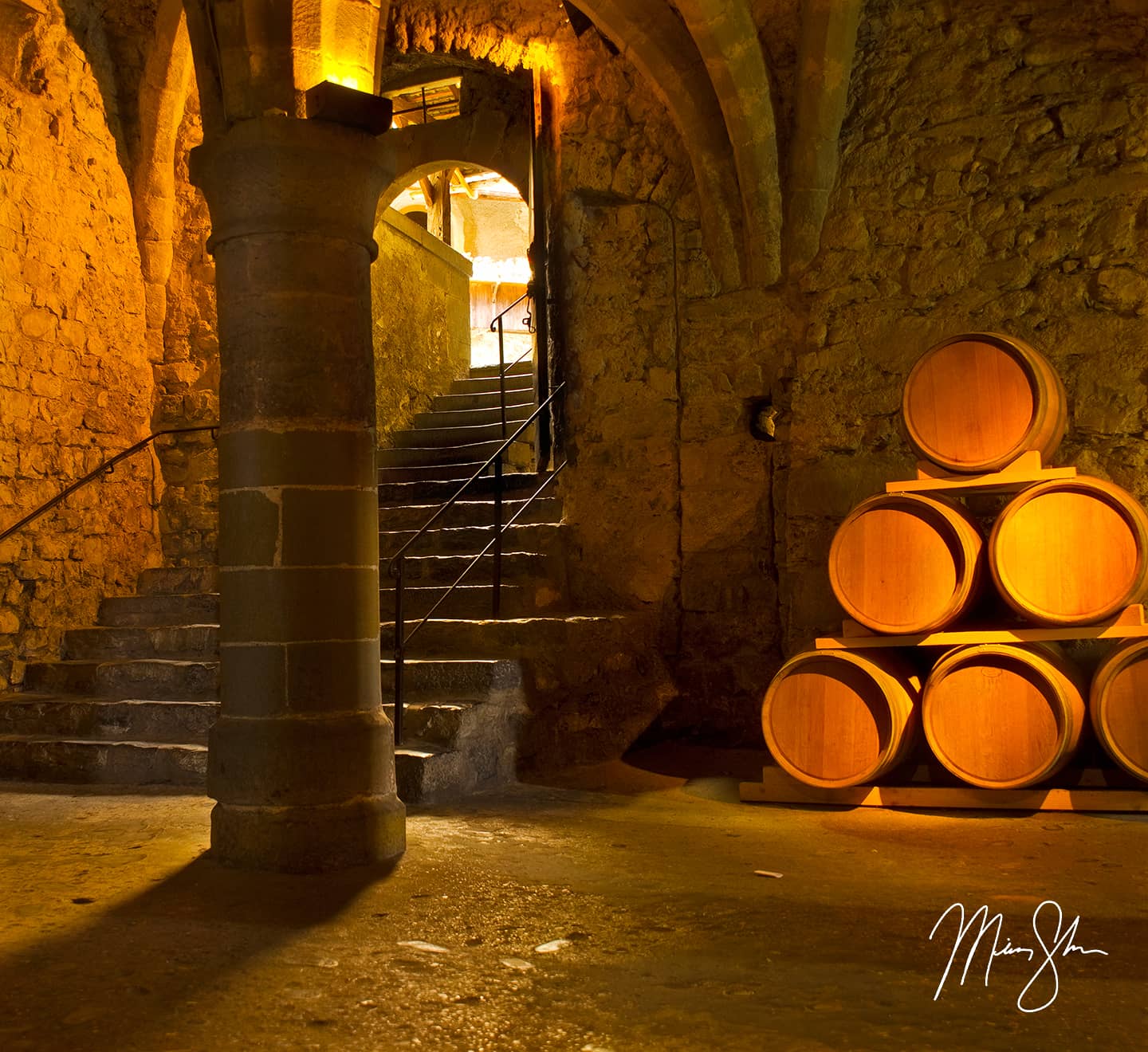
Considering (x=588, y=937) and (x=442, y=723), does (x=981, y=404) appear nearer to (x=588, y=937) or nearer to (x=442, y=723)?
(x=442, y=723)

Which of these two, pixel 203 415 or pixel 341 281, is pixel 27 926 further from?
pixel 203 415

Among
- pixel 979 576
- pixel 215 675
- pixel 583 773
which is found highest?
pixel 979 576

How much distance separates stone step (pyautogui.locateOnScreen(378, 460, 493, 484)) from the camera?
7965mm

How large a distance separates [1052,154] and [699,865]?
3.82 m

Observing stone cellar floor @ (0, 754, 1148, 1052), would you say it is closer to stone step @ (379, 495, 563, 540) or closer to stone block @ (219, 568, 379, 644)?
stone block @ (219, 568, 379, 644)

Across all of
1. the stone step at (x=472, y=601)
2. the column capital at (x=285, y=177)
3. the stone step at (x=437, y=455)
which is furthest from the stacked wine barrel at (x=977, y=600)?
the stone step at (x=437, y=455)

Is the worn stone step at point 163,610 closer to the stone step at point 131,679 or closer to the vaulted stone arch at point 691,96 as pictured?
the stone step at point 131,679

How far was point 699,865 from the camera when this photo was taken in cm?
367

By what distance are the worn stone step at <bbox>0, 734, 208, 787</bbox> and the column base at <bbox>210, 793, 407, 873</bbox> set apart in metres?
1.40

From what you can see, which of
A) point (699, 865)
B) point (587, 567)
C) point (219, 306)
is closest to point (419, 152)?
point (587, 567)
